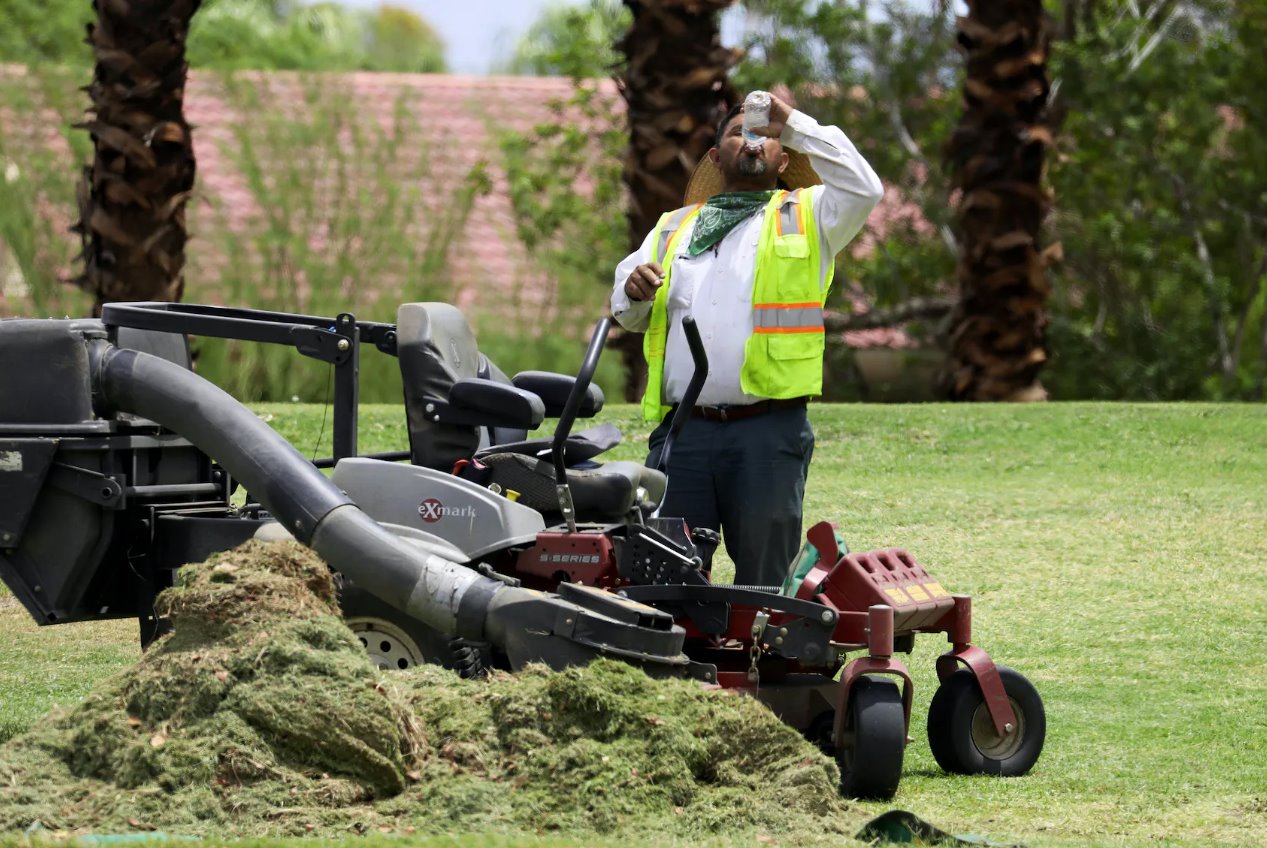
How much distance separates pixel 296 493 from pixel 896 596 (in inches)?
79.1

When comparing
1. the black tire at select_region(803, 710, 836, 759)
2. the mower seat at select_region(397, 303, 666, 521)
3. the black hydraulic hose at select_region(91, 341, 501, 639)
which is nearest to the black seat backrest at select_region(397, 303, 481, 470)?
the mower seat at select_region(397, 303, 666, 521)

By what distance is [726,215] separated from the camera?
274 inches

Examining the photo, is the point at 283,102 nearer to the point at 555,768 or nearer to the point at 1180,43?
→ the point at 1180,43

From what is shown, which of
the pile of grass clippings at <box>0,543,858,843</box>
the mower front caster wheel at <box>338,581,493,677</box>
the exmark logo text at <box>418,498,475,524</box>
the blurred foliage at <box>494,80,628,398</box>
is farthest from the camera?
the blurred foliage at <box>494,80,628,398</box>

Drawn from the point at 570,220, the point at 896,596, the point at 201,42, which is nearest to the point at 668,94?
the point at 570,220

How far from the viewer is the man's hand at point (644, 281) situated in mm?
Result: 6793

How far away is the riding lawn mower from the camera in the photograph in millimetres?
6078

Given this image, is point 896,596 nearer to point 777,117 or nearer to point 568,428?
point 568,428

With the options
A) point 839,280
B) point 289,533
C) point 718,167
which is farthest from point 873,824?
point 839,280

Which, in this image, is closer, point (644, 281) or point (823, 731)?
point (823, 731)

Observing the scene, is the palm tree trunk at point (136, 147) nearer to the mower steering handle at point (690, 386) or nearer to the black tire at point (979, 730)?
the mower steering handle at point (690, 386)

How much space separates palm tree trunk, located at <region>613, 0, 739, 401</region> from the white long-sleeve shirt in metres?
8.61

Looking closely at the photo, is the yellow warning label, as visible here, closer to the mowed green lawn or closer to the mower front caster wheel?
the mowed green lawn

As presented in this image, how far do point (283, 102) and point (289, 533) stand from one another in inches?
686
